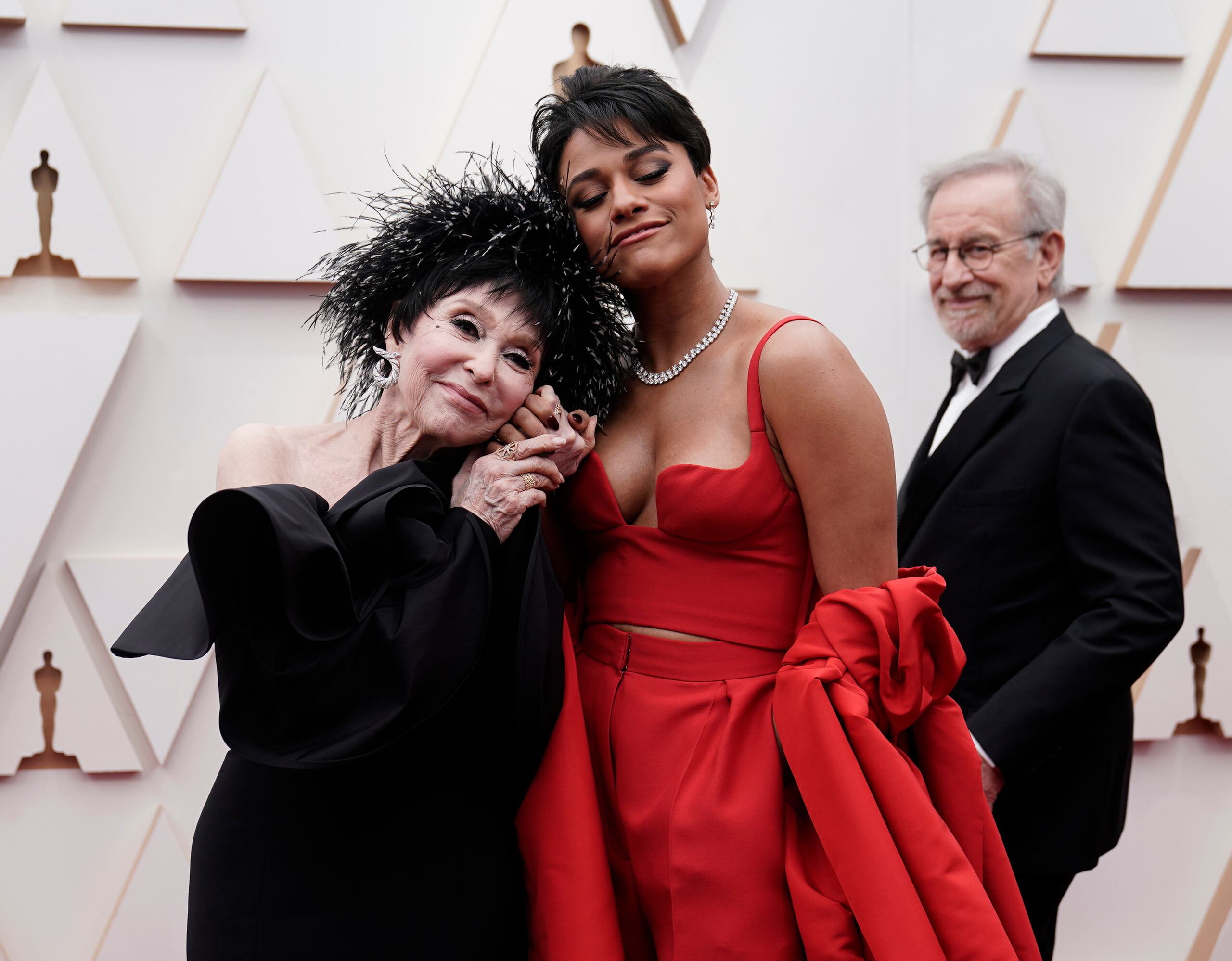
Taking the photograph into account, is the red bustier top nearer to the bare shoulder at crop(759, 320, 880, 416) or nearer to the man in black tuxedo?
the bare shoulder at crop(759, 320, 880, 416)

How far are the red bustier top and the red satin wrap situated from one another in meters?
0.09

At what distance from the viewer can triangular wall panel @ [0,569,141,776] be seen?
8.11 feet

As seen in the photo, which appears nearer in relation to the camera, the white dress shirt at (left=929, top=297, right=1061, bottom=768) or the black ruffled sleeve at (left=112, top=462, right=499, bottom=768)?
the black ruffled sleeve at (left=112, top=462, right=499, bottom=768)

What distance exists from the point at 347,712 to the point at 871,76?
2331 mm

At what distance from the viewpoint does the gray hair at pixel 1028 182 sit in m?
2.35

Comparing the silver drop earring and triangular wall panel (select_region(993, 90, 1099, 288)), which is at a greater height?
triangular wall panel (select_region(993, 90, 1099, 288))

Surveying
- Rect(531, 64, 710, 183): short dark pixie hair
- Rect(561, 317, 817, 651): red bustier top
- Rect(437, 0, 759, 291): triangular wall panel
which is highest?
Rect(437, 0, 759, 291): triangular wall panel

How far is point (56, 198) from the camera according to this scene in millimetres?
2469

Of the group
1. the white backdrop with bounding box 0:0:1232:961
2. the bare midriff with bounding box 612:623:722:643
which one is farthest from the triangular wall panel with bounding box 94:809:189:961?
the bare midriff with bounding box 612:623:722:643

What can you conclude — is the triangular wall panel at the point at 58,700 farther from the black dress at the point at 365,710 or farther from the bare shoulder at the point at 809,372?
the bare shoulder at the point at 809,372

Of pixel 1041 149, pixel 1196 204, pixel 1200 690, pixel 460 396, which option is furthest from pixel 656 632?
pixel 1196 204

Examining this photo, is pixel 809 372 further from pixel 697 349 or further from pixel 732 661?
pixel 732 661

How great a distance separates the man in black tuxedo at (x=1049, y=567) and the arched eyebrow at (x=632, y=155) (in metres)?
1.02

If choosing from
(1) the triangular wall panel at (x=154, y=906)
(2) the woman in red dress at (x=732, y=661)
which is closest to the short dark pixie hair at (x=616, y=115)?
(2) the woman in red dress at (x=732, y=661)
